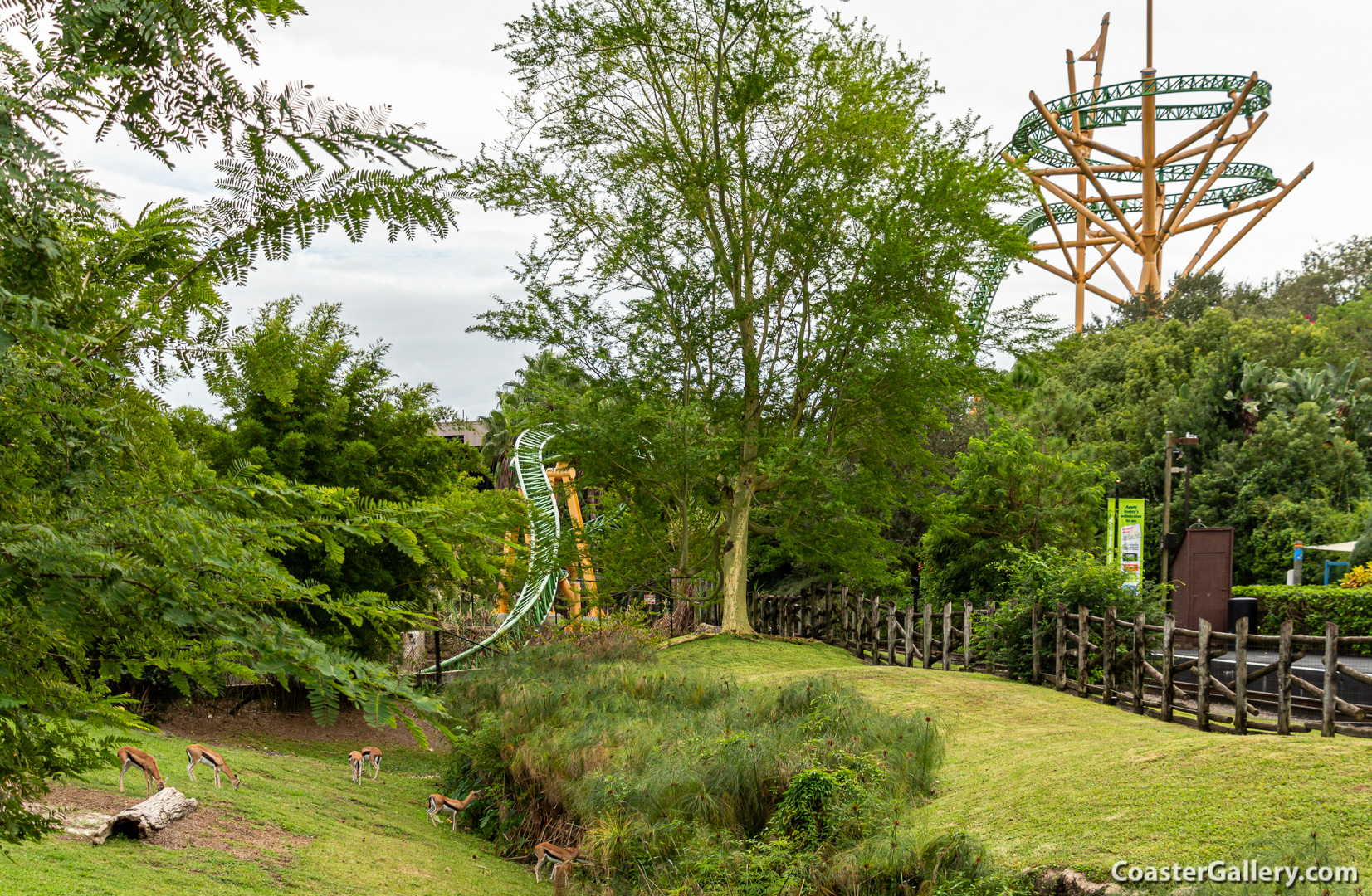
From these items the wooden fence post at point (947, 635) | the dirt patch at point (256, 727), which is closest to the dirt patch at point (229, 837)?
the dirt patch at point (256, 727)

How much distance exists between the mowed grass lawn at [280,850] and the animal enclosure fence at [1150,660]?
24.0 ft

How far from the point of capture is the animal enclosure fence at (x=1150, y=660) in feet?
31.6

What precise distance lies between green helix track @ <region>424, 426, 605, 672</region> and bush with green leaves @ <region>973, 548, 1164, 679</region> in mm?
7272

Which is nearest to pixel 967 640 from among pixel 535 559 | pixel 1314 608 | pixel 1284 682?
pixel 1284 682

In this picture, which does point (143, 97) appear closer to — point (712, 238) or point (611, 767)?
point (611, 767)

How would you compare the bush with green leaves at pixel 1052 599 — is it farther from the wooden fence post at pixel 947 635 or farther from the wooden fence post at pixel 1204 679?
the wooden fence post at pixel 1204 679

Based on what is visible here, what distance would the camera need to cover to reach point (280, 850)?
744 centimetres

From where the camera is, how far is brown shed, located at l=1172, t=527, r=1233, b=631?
19.5 meters

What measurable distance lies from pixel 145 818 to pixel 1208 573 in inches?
740

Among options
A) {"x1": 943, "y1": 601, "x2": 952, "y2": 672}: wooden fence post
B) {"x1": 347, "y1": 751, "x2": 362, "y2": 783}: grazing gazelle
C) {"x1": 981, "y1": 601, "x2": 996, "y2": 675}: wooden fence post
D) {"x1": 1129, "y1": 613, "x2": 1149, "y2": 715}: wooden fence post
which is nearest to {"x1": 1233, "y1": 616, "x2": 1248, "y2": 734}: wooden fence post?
{"x1": 1129, "y1": 613, "x2": 1149, "y2": 715}: wooden fence post

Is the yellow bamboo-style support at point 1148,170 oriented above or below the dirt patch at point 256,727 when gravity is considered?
above

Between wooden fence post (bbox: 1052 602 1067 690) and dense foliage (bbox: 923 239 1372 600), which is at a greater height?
dense foliage (bbox: 923 239 1372 600)

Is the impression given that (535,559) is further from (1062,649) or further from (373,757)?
(1062,649)

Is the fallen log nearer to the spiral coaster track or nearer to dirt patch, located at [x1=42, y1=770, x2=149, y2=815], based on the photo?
dirt patch, located at [x1=42, y1=770, x2=149, y2=815]
